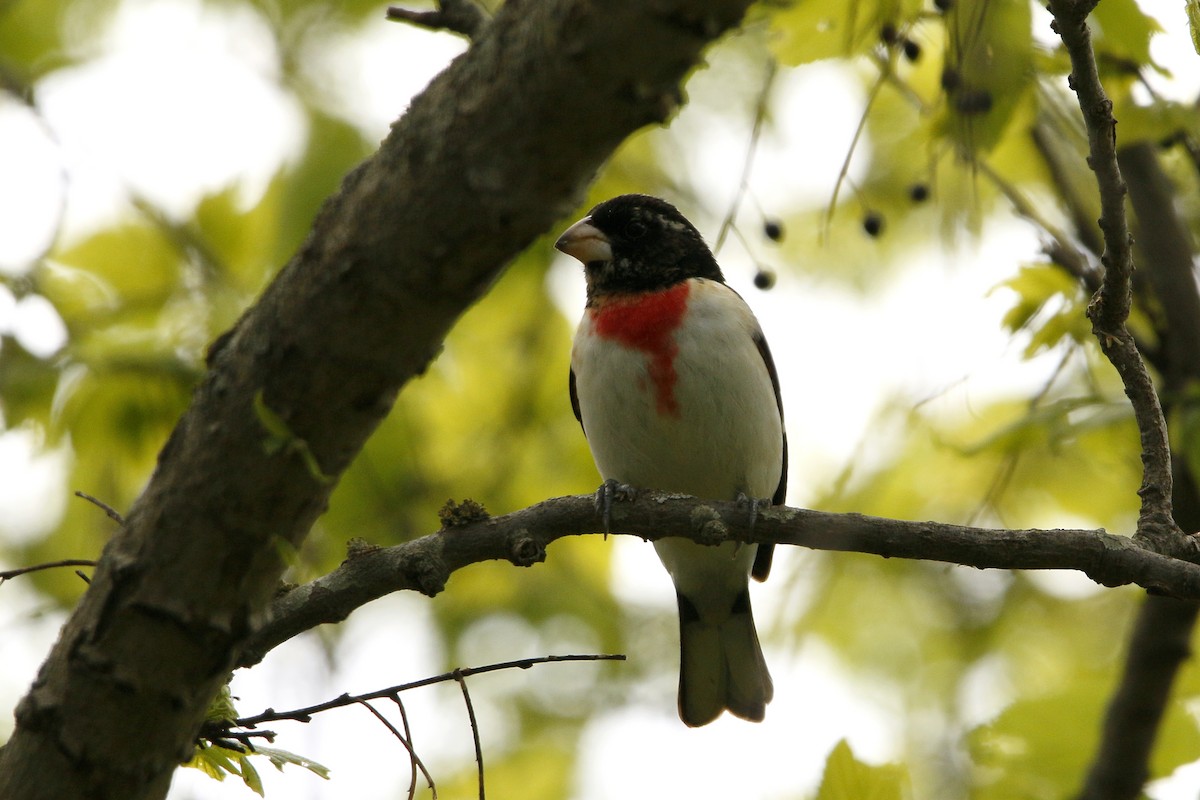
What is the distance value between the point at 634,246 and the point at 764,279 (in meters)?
1.13

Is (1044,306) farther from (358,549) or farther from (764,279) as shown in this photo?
(358,549)

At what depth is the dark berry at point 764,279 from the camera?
15.4 feet

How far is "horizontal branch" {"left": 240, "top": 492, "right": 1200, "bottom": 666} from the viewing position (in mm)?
2828

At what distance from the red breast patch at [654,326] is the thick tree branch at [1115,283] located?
2.12 m

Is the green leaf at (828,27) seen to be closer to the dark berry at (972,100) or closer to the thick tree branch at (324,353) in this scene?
the dark berry at (972,100)

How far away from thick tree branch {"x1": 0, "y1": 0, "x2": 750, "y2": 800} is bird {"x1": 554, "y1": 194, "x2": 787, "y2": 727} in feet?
7.98

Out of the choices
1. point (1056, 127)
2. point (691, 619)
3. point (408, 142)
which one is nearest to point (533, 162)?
point (408, 142)

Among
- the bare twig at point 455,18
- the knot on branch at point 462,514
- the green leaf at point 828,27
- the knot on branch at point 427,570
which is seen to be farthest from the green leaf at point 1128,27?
the knot on branch at point 427,570

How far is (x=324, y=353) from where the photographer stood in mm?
2078

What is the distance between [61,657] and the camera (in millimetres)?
2283

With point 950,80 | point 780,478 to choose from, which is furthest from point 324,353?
point 780,478

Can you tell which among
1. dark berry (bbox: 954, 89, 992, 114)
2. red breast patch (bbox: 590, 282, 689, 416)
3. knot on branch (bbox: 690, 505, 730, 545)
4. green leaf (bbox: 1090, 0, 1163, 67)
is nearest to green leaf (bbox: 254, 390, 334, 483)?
knot on branch (bbox: 690, 505, 730, 545)

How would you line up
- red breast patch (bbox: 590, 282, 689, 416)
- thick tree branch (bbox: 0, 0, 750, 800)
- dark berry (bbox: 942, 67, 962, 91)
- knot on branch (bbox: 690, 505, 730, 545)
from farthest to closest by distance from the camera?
red breast patch (bbox: 590, 282, 689, 416), dark berry (bbox: 942, 67, 962, 91), knot on branch (bbox: 690, 505, 730, 545), thick tree branch (bbox: 0, 0, 750, 800)

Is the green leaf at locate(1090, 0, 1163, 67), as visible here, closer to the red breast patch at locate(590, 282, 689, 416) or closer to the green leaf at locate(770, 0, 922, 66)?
the green leaf at locate(770, 0, 922, 66)
